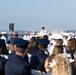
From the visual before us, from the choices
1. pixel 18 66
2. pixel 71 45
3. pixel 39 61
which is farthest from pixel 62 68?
pixel 71 45

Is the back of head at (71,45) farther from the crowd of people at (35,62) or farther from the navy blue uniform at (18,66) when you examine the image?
the navy blue uniform at (18,66)

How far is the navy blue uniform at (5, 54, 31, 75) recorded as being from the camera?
5.66 m

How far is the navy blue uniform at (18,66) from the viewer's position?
5.66m

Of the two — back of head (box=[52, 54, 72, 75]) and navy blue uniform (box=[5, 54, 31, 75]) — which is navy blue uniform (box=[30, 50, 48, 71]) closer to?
navy blue uniform (box=[5, 54, 31, 75])

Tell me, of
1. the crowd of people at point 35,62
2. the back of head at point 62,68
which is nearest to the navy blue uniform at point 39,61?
the crowd of people at point 35,62

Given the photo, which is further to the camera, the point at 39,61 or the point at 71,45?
the point at 71,45

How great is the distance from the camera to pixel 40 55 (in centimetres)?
788

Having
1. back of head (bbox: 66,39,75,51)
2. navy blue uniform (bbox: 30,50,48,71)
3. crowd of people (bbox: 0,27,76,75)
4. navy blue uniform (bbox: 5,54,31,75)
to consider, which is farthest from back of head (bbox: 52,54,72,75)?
back of head (bbox: 66,39,75,51)

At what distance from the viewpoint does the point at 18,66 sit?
569 centimetres

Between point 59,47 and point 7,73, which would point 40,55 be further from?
point 7,73

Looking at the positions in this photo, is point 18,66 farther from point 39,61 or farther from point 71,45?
point 71,45

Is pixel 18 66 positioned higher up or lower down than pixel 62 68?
lower down

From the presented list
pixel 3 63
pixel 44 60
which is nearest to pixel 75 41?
pixel 44 60

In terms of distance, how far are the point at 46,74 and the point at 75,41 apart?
10.4 ft
